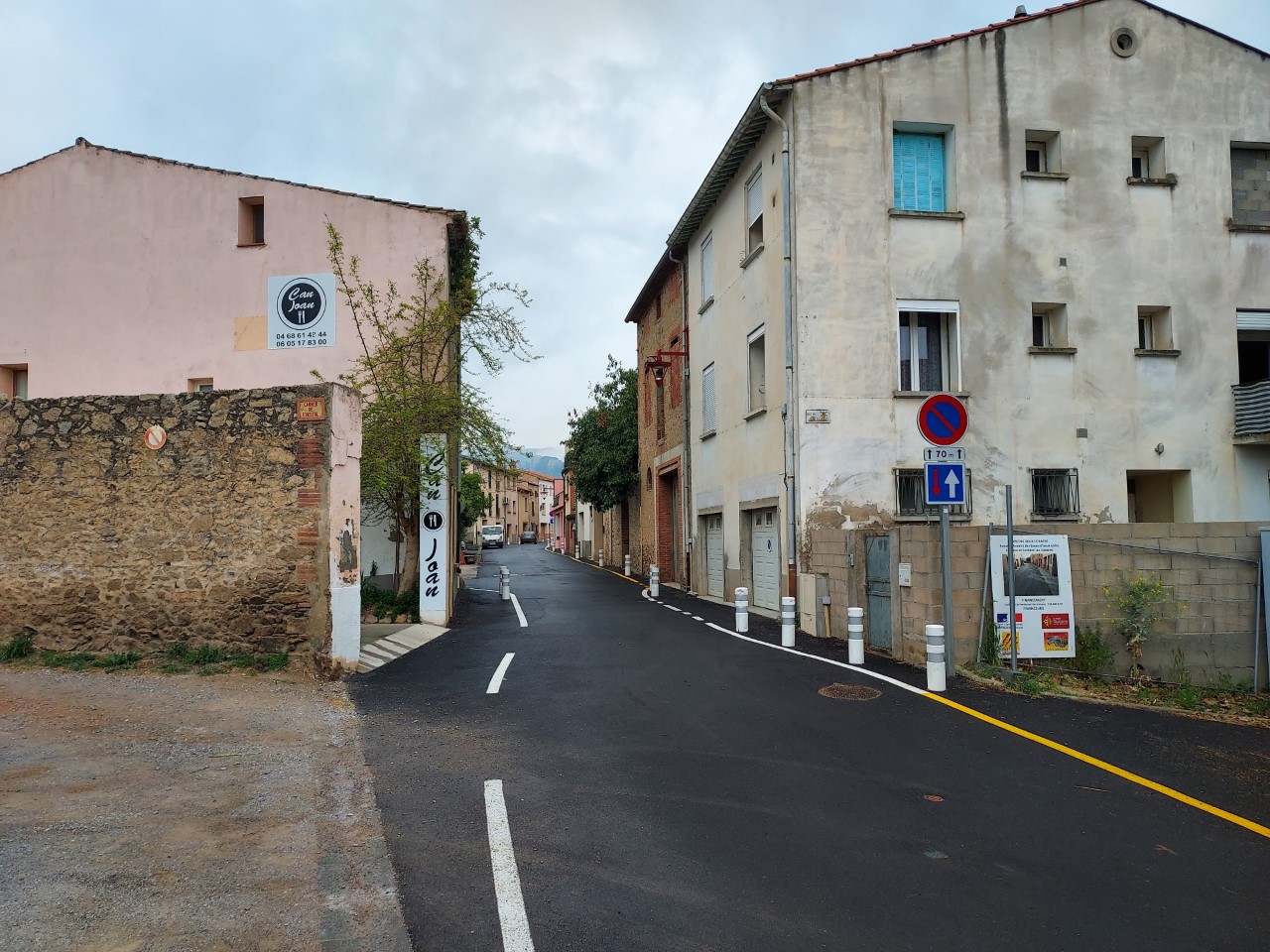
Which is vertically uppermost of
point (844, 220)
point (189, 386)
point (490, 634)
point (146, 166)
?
point (146, 166)

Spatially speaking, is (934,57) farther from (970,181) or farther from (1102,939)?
(1102,939)

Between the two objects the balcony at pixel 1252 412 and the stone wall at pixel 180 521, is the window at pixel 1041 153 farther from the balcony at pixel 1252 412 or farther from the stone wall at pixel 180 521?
the stone wall at pixel 180 521

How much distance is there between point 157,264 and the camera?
18453 mm

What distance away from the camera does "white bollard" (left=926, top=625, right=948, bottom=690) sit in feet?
30.7

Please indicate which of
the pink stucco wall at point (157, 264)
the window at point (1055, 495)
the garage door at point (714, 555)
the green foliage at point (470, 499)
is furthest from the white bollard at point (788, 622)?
the green foliage at point (470, 499)

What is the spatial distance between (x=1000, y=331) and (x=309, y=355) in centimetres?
1351

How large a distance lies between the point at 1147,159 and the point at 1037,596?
1164 centimetres

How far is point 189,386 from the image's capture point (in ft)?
60.7

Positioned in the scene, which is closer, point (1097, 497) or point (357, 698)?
point (357, 698)

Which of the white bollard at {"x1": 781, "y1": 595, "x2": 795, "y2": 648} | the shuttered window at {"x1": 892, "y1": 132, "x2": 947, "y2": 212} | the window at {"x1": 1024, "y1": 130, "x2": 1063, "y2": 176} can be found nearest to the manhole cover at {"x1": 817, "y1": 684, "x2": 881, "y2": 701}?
the white bollard at {"x1": 781, "y1": 595, "x2": 795, "y2": 648}

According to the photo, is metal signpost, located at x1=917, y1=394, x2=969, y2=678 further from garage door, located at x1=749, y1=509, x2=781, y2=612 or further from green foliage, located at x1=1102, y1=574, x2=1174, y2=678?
garage door, located at x1=749, y1=509, x2=781, y2=612

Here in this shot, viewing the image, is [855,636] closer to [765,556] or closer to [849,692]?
[849,692]

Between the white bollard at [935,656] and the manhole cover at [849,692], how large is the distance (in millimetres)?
611

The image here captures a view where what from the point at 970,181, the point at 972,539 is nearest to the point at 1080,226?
the point at 970,181
